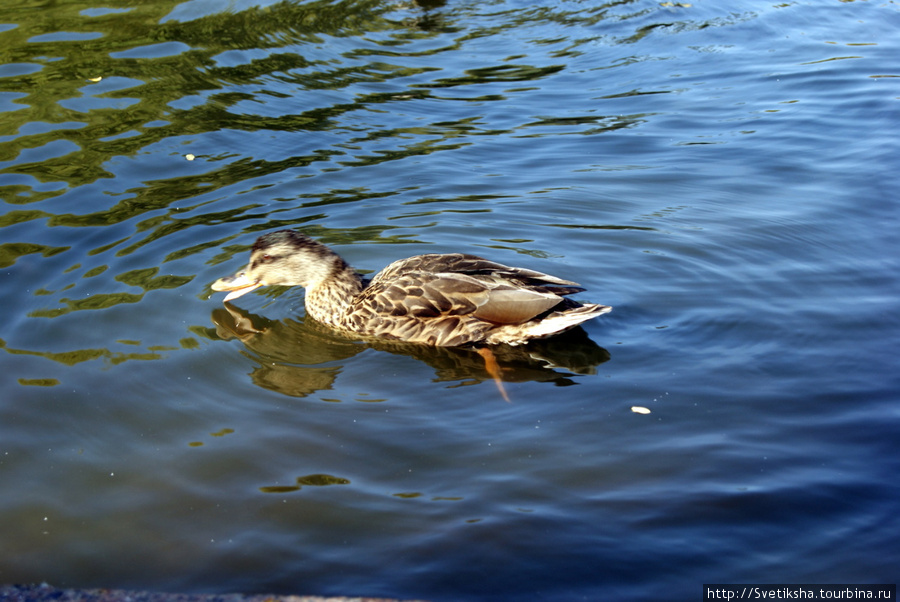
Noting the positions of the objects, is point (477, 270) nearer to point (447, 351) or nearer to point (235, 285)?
point (447, 351)

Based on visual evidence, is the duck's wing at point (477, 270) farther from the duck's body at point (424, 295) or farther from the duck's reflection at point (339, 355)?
the duck's reflection at point (339, 355)

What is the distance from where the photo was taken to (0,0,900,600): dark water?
429 cm

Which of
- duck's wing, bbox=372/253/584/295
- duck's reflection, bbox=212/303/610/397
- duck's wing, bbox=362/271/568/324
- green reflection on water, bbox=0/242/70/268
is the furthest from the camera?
green reflection on water, bbox=0/242/70/268

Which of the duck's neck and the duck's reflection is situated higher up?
the duck's neck

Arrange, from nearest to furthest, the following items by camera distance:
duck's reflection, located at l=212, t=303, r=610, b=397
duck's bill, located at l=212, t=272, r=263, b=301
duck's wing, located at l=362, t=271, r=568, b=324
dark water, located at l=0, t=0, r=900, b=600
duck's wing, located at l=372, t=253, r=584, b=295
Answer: dark water, located at l=0, t=0, r=900, b=600
duck's reflection, located at l=212, t=303, r=610, b=397
duck's wing, located at l=362, t=271, r=568, b=324
duck's wing, located at l=372, t=253, r=584, b=295
duck's bill, located at l=212, t=272, r=263, b=301

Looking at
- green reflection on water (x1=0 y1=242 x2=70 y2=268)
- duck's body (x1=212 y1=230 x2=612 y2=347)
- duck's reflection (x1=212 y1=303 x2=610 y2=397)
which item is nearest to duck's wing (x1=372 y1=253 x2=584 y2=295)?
duck's body (x1=212 y1=230 x2=612 y2=347)

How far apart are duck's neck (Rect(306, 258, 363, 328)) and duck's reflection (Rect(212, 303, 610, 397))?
0.35 feet

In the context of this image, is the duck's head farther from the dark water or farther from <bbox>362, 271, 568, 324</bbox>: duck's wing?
<bbox>362, 271, 568, 324</bbox>: duck's wing

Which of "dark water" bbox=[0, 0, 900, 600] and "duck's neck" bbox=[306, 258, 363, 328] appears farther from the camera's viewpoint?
"duck's neck" bbox=[306, 258, 363, 328]

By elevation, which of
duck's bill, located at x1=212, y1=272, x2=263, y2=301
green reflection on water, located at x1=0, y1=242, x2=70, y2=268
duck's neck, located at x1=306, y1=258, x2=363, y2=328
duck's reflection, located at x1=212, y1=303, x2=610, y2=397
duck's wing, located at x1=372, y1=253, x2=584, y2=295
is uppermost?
green reflection on water, located at x1=0, y1=242, x2=70, y2=268

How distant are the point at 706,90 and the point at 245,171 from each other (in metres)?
5.99

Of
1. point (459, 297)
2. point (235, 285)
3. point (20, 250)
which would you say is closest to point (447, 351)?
point (459, 297)

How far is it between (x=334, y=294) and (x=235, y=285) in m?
0.78

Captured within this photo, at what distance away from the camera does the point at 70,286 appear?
22.7 feet
